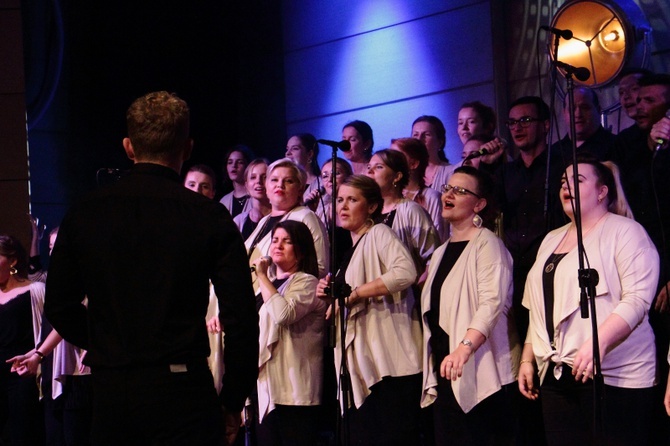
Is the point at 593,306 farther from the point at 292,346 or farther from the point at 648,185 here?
the point at 292,346

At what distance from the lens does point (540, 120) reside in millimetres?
4855

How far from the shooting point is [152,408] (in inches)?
86.7

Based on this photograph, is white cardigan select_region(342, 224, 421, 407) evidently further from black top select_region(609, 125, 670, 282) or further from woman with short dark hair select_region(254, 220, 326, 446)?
black top select_region(609, 125, 670, 282)

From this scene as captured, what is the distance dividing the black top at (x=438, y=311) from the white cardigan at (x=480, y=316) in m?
0.03

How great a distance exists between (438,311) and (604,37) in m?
2.08

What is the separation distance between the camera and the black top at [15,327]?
6133mm

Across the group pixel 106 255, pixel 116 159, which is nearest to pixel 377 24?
pixel 116 159

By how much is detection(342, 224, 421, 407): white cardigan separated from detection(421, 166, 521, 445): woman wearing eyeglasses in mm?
149

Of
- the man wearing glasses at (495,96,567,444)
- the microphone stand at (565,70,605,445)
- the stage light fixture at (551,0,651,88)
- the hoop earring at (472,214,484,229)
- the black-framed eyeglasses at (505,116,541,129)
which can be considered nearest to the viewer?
the microphone stand at (565,70,605,445)

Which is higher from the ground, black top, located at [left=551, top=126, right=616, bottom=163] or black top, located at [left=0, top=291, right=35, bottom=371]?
black top, located at [left=551, top=126, right=616, bottom=163]

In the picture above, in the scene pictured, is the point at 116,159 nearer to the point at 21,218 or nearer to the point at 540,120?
the point at 21,218

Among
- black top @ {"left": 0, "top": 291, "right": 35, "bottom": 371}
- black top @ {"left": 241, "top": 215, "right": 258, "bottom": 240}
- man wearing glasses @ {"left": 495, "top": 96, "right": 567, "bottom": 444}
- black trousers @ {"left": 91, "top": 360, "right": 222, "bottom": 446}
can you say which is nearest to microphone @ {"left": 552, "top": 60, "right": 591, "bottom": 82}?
man wearing glasses @ {"left": 495, "top": 96, "right": 567, "bottom": 444}

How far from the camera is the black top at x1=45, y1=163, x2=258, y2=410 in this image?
227cm

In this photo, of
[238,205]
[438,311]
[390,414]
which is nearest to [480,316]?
[438,311]
